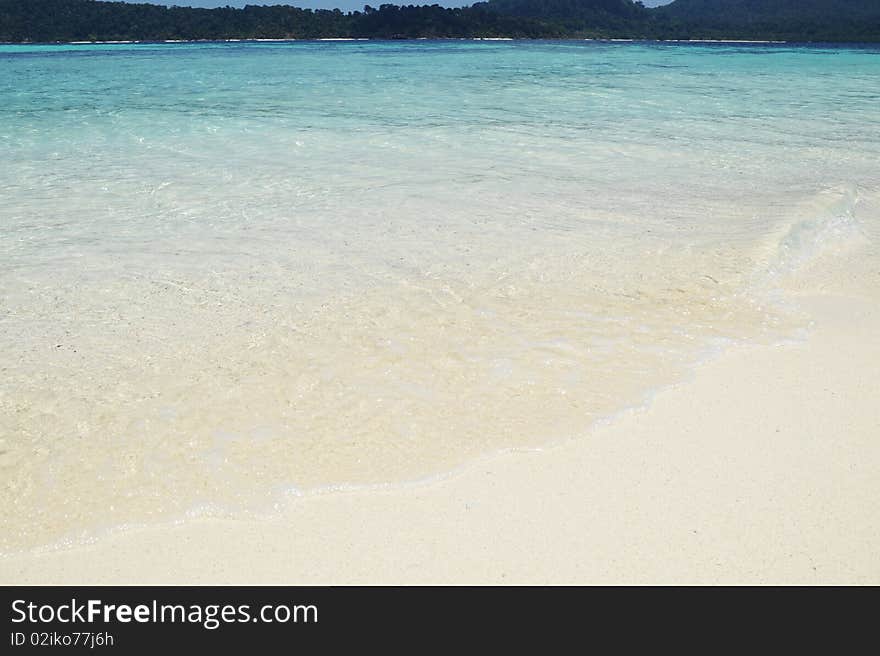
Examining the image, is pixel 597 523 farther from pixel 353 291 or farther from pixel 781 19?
pixel 781 19

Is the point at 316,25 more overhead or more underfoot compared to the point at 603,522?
more overhead

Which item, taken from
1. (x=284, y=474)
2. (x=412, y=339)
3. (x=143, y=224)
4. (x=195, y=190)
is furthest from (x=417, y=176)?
(x=284, y=474)

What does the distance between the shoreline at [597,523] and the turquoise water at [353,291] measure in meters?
0.15

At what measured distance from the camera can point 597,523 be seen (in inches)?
96.1

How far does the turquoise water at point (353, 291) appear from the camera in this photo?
2861 millimetres

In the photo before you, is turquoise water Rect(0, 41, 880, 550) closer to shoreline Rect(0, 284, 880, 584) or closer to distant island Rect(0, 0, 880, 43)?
shoreline Rect(0, 284, 880, 584)

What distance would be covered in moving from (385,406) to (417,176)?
201 inches

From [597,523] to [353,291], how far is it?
101 inches
